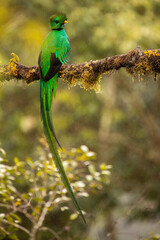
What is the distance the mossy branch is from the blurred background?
94.1 inches

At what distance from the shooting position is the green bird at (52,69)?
5.71 feet

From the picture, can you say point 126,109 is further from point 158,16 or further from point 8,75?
point 8,75

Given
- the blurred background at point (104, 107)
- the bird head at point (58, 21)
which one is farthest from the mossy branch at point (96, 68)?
the blurred background at point (104, 107)

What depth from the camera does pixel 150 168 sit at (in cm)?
625

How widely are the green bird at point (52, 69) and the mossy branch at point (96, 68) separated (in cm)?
7

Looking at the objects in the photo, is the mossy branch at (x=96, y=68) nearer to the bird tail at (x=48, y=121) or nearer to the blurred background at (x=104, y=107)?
the bird tail at (x=48, y=121)

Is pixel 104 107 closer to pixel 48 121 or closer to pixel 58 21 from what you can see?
pixel 58 21

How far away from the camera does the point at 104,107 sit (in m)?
6.57

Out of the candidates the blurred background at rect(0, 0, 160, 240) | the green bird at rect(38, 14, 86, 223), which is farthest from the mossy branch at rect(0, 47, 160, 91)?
the blurred background at rect(0, 0, 160, 240)

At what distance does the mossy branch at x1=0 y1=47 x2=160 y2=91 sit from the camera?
5.44ft

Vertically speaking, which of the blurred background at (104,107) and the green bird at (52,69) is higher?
the blurred background at (104,107)

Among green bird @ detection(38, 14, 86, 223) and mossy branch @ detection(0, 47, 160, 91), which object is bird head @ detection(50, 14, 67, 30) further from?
mossy branch @ detection(0, 47, 160, 91)

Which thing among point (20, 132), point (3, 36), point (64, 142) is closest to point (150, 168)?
point (64, 142)

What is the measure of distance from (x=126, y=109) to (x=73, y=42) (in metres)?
1.76
